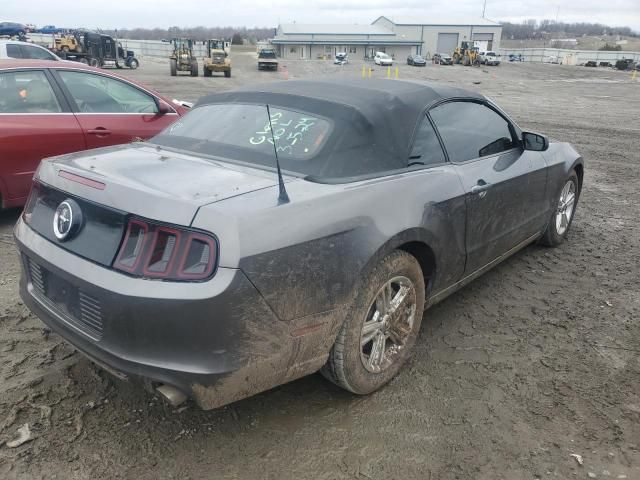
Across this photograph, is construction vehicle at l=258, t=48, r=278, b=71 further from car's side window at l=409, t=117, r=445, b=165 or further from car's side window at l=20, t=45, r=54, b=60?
car's side window at l=409, t=117, r=445, b=165

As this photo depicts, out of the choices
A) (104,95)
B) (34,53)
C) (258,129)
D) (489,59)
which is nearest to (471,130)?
(258,129)

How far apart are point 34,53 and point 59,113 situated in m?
13.7

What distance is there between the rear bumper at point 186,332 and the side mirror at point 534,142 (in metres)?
2.77

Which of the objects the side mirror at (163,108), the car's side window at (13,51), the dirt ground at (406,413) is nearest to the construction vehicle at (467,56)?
the car's side window at (13,51)

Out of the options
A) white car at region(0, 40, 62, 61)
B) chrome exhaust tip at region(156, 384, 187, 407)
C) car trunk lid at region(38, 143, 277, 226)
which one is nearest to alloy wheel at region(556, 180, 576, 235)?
car trunk lid at region(38, 143, 277, 226)

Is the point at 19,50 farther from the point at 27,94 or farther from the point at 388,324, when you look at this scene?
the point at 388,324

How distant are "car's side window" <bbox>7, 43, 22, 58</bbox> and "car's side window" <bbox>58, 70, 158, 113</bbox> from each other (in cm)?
1248

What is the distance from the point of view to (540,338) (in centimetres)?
348

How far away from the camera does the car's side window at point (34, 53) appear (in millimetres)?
16016

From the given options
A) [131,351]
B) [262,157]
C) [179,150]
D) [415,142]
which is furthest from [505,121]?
[131,351]

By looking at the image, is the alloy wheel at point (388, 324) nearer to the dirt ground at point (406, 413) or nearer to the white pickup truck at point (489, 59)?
the dirt ground at point (406, 413)

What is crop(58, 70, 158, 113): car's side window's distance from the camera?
209 inches

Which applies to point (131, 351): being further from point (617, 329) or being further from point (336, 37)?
point (336, 37)

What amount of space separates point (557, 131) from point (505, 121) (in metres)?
9.74
